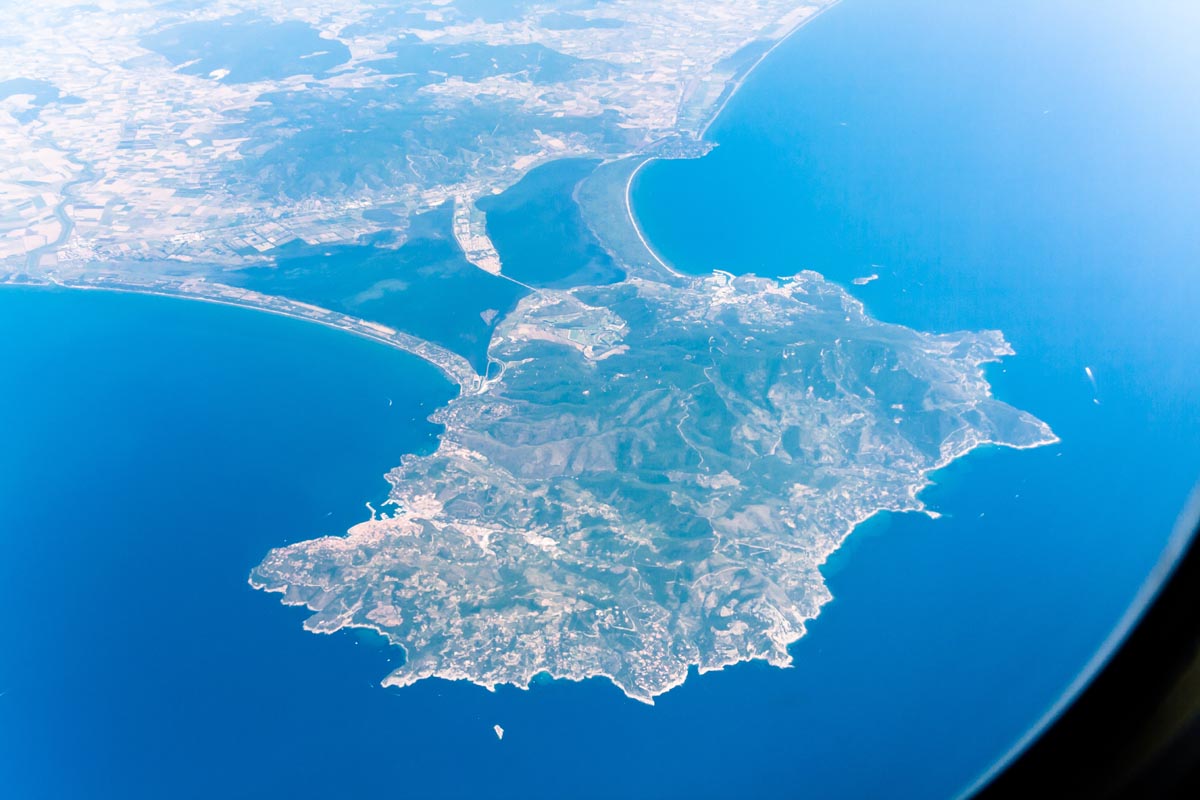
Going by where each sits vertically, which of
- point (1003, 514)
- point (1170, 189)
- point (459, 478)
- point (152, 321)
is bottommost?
point (152, 321)

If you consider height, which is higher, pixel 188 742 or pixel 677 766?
pixel 677 766

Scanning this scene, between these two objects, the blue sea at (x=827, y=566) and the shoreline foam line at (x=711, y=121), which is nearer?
the blue sea at (x=827, y=566)

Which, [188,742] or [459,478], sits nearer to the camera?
[188,742]

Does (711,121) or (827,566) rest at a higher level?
(711,121)

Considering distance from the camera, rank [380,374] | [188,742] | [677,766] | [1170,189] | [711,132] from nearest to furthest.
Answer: [677,766] → [188,742] → [380,374] → [1170,189] → [711,132]

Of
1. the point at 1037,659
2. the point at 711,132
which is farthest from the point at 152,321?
the point at 1037,659

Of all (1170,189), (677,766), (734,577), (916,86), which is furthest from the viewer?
(916,86)

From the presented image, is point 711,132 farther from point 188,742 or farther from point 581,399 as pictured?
point 188,742

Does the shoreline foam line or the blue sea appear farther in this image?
the shoreline foam line
